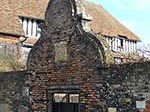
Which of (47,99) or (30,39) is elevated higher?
(30,39)

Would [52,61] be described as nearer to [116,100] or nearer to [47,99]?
[47,99]

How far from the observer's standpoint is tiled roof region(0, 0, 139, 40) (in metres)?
25.0

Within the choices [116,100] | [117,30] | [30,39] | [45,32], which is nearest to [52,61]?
[45,32]

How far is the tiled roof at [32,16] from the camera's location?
25000 mm

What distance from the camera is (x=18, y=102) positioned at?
12.4 meters

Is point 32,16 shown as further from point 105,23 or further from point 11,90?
point 11,90

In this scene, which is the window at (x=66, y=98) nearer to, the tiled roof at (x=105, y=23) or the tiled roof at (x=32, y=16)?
the tiled roof at (x=32, y=16)

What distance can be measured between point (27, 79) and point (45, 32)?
5.57ft

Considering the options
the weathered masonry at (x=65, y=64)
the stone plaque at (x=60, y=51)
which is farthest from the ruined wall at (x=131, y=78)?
the stone plaque at (x=60, y=51)

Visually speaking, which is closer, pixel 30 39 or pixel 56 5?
pixel 56 5

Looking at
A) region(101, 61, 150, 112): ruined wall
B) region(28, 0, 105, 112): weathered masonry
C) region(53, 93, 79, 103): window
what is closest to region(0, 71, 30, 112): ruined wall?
region(28, 0, 105, 112): weathered masonry

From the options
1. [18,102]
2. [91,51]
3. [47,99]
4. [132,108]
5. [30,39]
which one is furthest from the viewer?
[30,39]

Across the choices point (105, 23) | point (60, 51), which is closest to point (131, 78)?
point (60, 51)

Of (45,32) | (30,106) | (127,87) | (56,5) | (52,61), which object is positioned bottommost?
(30,106)
